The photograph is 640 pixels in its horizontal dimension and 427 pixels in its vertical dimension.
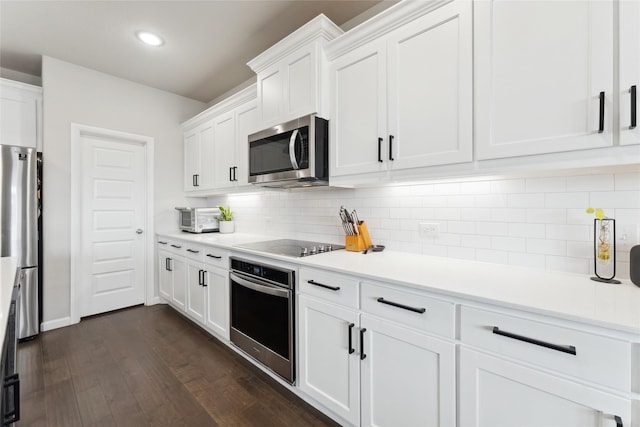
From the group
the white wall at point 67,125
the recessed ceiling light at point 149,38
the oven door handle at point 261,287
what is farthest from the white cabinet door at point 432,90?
the white wall at point 67,125

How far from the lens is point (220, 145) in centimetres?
319

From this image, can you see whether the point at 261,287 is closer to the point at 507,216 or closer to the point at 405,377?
the point at 405,377

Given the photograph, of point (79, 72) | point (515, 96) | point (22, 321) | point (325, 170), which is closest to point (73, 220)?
point (22, 321)

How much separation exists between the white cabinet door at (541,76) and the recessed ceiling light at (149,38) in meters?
2.69

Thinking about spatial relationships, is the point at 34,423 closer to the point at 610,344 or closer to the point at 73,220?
the point at 73,220

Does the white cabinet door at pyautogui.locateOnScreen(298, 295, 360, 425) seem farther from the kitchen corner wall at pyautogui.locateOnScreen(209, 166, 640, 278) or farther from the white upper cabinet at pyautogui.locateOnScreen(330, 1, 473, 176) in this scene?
the white upper cabinet at pyautogui.locateOnScreen(330, 1, 473, 176)

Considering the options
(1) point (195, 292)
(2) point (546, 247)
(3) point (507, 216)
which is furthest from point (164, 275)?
(2) point (546, 247)

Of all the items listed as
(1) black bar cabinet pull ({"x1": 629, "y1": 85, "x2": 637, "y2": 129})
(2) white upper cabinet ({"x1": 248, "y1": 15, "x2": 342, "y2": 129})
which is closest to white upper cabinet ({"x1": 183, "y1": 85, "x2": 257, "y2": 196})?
(2) white upper cabinet ({"x1": 248, "y1": 15, "x2": 342, "y2": 129})

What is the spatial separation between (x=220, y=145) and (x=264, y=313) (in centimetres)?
206

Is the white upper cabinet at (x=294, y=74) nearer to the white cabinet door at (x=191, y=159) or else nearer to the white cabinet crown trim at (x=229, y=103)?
the white cabinet crown trim at (x=229, y=103)

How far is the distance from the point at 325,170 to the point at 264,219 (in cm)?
136

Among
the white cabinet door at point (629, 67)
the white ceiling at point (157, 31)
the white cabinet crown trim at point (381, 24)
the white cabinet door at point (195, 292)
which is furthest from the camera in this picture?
the white cabinet door at point (195, 292)

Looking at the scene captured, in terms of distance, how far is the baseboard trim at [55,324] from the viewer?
9.41 feet

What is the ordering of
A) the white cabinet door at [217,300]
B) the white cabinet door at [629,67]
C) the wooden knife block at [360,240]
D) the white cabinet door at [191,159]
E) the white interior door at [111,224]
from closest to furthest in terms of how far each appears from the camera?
the white cabinet door at [629,67], the wooden knife block at [360,240], the white cabinet door at [217,300], the white interior door at [111,224], the white cabinet door at [191,159]
